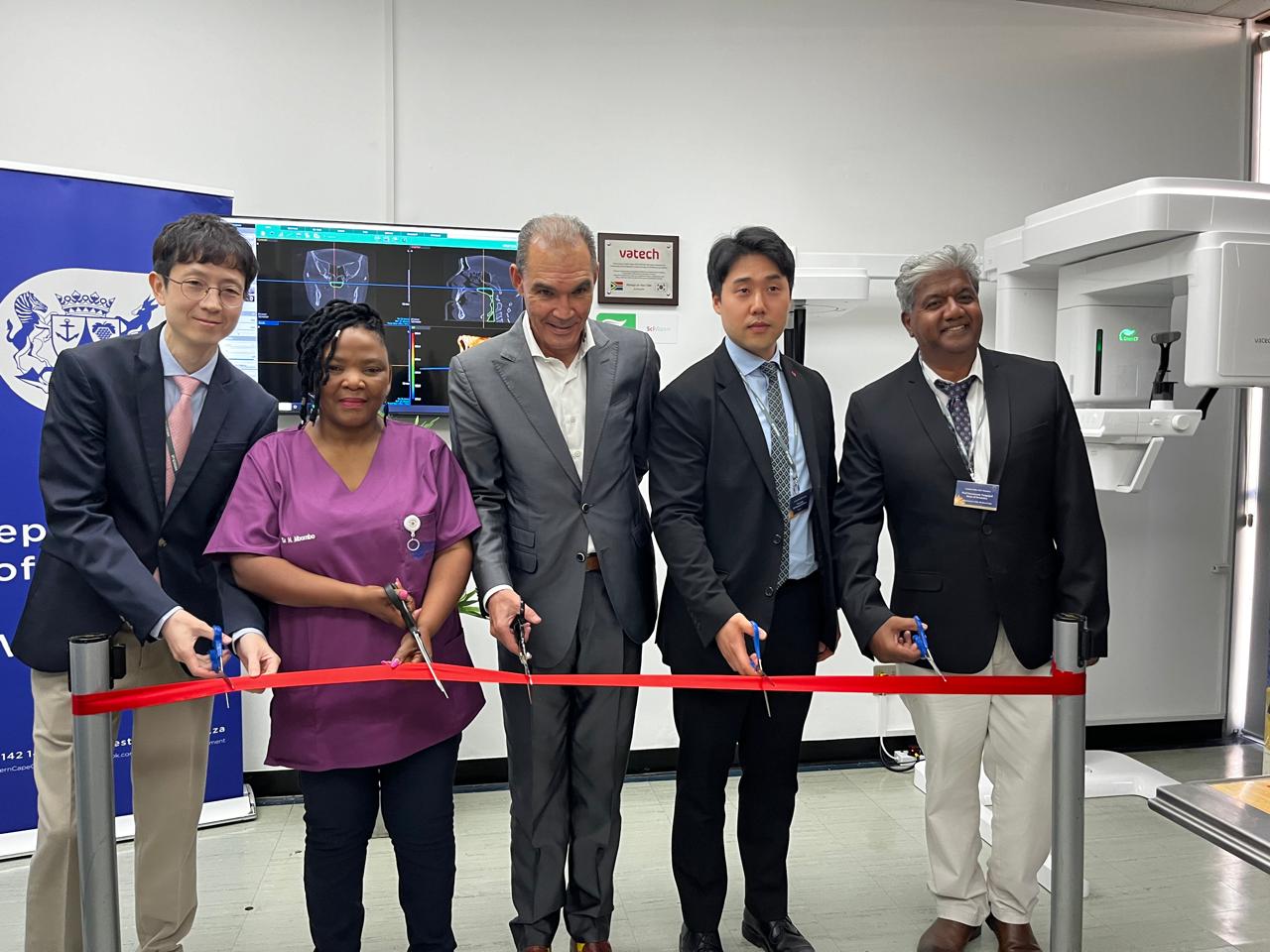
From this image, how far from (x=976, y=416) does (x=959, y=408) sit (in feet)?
0.14

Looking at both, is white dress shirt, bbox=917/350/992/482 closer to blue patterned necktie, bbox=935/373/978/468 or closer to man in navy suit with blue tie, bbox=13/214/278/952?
blue patterned necktie, bbox=935/373/978/468

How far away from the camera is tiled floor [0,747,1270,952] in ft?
8.01

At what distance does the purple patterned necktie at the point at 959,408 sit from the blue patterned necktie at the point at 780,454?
0.40 m

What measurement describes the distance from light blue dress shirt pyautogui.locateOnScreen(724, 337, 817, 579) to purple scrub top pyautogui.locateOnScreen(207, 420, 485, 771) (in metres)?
0.78

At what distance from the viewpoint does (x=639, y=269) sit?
11.5 feet

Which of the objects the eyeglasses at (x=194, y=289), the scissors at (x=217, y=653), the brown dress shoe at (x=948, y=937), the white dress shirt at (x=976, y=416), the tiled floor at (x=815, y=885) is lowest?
the tiled floor at (x=815, y=885)

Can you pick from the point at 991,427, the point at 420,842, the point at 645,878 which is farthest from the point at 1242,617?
the point at 420,842

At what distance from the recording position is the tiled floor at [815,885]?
2.44m

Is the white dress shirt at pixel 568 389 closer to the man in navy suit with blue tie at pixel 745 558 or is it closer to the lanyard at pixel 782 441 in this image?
the man in navy suit with blue tie at pixel 745 558

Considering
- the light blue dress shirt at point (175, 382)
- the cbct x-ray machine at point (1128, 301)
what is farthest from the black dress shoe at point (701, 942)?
the light blue dress shirt at point (175, 382)

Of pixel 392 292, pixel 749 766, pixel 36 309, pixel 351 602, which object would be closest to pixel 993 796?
pixel 749 766

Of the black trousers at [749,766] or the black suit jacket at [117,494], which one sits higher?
the black suit jacket at [117,494]

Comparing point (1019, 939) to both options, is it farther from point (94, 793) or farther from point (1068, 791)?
point (94, 793)

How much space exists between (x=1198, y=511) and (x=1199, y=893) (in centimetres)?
180
